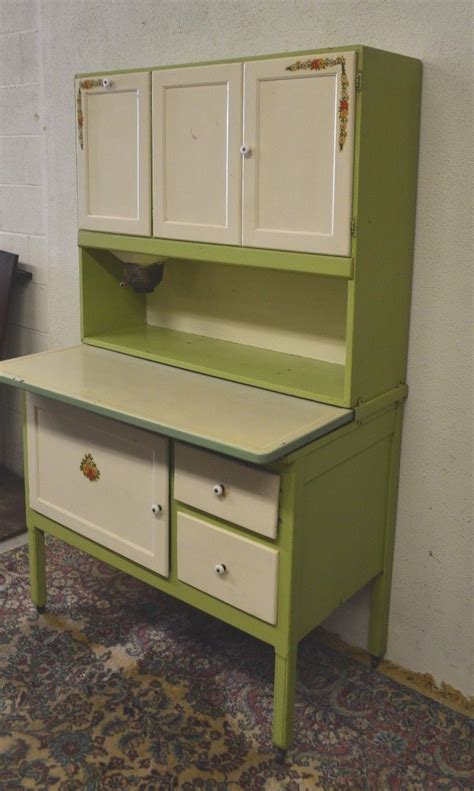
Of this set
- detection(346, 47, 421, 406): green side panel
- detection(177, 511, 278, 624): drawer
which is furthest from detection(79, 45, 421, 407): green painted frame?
detection(177, 511, 278, 624): drawer

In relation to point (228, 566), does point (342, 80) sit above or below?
above

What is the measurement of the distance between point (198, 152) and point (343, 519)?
99 cm

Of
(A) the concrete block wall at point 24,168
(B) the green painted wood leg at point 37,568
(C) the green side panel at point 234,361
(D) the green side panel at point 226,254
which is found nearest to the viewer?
(D) the green side panel at point 226,254

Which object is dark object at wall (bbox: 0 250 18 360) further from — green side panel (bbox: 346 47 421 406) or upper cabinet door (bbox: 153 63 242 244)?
green side panel (bbox: 346 47 421 406)

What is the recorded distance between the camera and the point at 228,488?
1860 mm

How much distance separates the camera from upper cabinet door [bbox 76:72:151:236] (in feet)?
6.99

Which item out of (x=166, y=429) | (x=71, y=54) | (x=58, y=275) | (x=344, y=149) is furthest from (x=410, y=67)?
(x=58, y=275)

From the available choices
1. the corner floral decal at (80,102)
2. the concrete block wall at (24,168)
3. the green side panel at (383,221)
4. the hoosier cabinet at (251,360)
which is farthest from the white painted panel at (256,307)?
the concrete block wall at (24,168)

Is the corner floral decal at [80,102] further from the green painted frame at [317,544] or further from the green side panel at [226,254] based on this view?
the green painted frame at [317,544]

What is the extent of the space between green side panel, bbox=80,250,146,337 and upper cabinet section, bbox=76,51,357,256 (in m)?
0.17

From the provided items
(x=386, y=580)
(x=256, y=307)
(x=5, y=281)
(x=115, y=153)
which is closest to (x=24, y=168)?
(x=5, y=281)

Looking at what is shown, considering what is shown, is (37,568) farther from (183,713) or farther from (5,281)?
(5,281)

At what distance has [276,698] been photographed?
1925mm

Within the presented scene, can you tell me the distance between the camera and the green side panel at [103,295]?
247 cm
